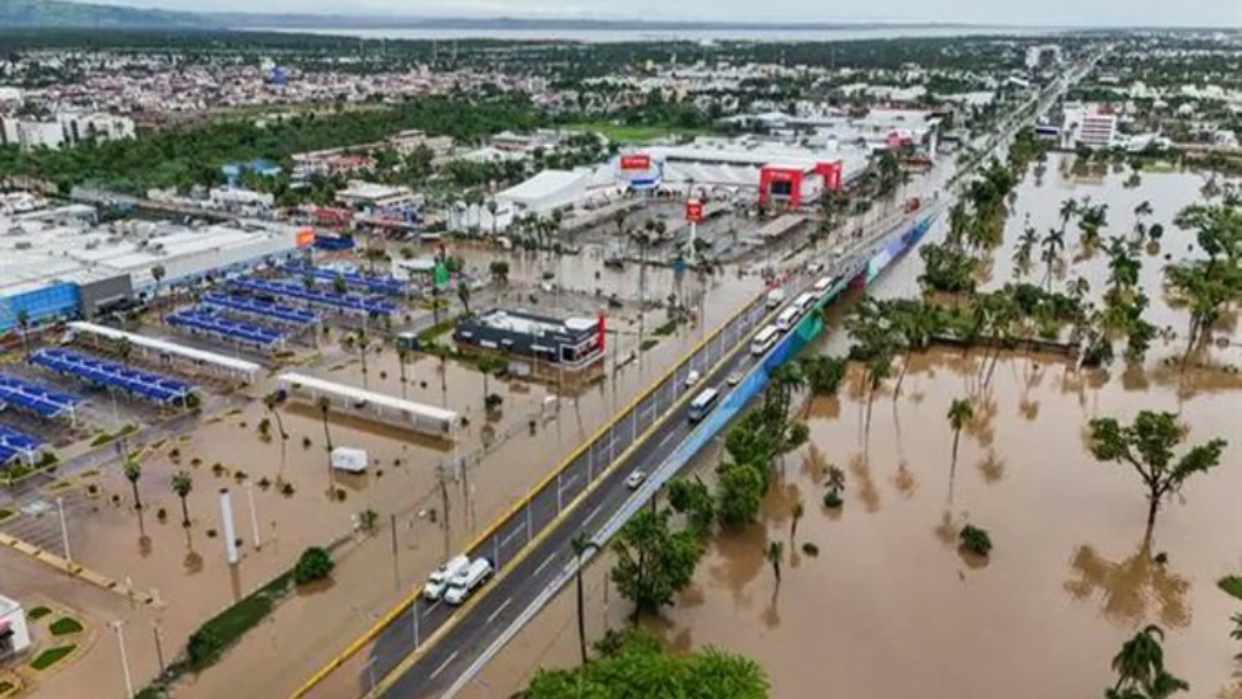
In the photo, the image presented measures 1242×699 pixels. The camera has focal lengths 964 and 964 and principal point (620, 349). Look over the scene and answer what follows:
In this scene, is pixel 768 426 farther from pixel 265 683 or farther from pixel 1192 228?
pixel 1192 228

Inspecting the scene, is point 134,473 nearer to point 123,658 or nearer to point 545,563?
point 123,658

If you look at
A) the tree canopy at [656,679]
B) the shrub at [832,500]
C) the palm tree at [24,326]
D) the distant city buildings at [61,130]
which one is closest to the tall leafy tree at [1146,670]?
the tree canopy at [656,679]

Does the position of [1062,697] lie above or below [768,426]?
below

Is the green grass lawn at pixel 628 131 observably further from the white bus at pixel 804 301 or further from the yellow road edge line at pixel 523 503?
the yellow road edge line at pixel 523 503

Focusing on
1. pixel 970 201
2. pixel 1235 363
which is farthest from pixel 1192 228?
pixel 1235 363

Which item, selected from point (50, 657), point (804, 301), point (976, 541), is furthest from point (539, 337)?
point (50, 657)
